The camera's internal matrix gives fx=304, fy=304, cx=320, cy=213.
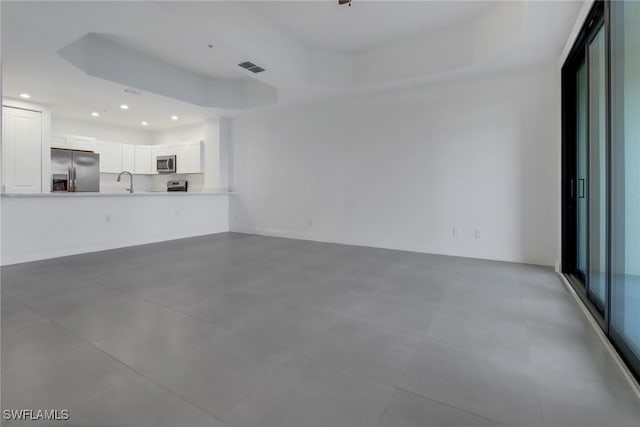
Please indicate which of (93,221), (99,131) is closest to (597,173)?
(93,221)

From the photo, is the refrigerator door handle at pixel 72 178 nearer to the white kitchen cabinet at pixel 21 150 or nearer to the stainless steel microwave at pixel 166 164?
the white kitchen cabinet at pixel 21 150

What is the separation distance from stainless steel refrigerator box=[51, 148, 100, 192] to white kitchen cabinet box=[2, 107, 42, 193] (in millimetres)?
647

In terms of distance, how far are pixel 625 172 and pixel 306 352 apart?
2272mm

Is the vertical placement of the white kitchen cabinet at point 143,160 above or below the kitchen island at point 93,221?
above

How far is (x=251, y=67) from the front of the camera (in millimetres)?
4309

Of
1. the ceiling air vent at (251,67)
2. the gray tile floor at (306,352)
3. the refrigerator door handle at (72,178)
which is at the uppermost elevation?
the ceiling air vent at (251,67)

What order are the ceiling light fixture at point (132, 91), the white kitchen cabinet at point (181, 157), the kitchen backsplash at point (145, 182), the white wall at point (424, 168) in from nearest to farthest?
the white wall at point (424, 168)
the ceiling light fixture at point (132, 91)
the white kitchen cabinet at point (181, 157)
the kitchen backsplash at point (145, 182)

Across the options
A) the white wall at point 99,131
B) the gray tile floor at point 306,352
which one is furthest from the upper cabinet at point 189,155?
the gray tile floor at point 306,352

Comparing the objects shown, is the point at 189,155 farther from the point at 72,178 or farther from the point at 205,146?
the point at 72,178

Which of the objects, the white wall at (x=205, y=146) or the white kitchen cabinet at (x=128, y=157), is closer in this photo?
the white wall at (x=205, y=146)

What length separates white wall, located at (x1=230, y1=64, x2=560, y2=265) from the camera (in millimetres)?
4117

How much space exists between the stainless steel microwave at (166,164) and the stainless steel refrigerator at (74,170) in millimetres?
1285

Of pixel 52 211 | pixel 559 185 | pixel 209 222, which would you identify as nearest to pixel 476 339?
pixel 559 185

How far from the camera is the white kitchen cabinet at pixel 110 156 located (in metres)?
7.36
